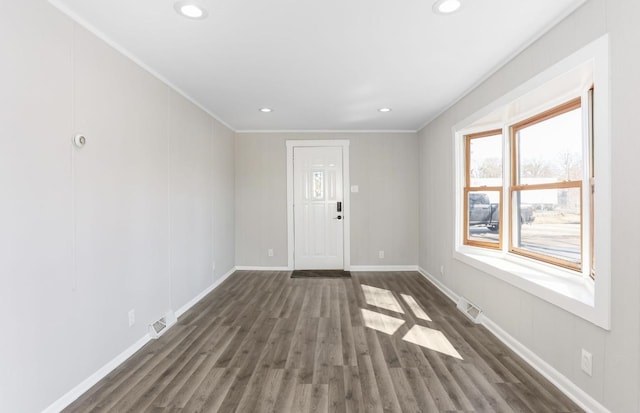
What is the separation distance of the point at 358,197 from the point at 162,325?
355 cm

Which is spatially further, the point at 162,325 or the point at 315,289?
the point at 315,289

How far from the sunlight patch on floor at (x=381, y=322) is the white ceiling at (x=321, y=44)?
242cm

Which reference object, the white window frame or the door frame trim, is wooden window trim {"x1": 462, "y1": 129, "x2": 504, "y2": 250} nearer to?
the white window frame

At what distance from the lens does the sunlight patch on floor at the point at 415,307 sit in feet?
11.4

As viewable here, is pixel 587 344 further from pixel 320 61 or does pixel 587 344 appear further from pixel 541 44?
pixel 320 61

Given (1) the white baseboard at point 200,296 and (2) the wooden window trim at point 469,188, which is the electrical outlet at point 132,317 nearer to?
(1) the white baseboard at point 200,296

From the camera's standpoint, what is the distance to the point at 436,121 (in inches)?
185

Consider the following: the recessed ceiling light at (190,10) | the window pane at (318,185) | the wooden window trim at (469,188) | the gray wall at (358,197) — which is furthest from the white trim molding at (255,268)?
the recessed ceiling light at (190,10)

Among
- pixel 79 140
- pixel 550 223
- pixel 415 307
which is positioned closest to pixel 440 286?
A: pixel 415 307

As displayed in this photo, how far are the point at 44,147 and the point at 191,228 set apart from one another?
2102 mm

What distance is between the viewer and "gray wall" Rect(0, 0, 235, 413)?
1.71 meters

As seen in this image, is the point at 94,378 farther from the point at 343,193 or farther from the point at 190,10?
the point at 343,193

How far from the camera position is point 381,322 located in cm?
335

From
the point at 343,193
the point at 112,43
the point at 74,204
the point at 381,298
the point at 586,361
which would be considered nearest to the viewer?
the point at 586,361
